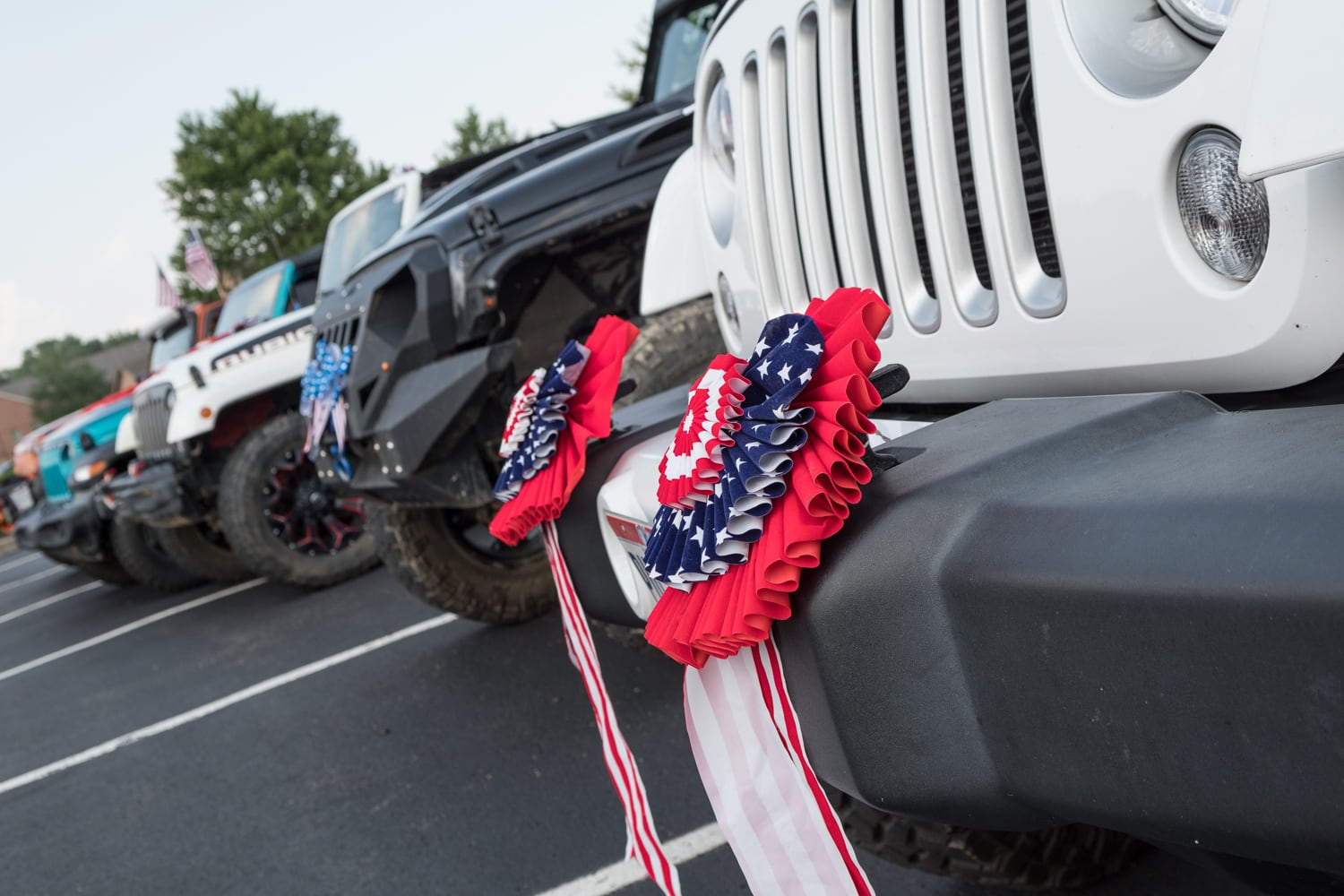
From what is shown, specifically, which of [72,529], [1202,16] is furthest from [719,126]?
[72,529]

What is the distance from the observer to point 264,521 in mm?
6207

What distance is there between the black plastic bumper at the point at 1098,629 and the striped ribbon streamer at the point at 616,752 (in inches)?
24.4

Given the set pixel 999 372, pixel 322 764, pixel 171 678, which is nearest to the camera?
pixel 999 372

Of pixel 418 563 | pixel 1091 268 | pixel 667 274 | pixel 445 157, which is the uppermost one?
pixel 445 157

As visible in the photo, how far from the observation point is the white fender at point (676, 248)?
8.02ft

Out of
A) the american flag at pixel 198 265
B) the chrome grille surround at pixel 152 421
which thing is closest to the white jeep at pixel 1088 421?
the chrome grille surround at pixel 152 421

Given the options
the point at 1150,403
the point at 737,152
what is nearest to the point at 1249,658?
the point at 1150,403

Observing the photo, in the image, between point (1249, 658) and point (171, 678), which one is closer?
point (1249, 658)

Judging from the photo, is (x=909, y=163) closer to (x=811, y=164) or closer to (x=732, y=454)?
(x=811, y=164)

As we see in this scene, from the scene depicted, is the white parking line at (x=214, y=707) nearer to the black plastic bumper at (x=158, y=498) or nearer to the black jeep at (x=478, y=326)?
the black jeep at (x=478, y=326)

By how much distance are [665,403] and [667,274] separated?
0.57 meters

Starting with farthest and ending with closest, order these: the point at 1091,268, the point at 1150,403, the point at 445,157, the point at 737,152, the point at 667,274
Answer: the point at 445,157
the point at 667,274
the point at 737,152
the point at 1091,268
the point at 1150,403

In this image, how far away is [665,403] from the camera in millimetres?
2088

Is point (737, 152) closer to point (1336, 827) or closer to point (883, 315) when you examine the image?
Result: point (883, 315)
